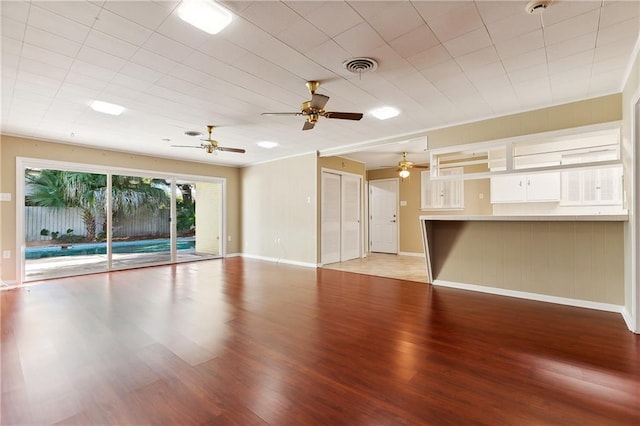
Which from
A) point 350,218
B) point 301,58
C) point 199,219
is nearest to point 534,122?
point 301,58

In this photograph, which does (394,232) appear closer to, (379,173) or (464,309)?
(379,173)

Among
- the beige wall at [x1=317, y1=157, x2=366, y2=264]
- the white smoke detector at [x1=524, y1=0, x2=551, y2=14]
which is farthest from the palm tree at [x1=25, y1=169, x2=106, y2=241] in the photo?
the white smoke detector at [x1=524, y1=0, x2=551, y2=14]

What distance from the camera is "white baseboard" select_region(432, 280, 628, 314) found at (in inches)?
136

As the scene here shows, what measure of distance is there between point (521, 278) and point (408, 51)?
3.38 meters

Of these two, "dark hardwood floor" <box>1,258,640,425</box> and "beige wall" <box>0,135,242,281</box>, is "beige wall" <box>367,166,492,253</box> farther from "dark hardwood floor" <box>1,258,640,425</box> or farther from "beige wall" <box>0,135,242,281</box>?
"beige wall" <box>0,135,242,281</box>

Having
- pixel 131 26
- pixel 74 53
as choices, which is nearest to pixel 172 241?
pixel 74 53

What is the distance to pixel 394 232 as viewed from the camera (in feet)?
28.0

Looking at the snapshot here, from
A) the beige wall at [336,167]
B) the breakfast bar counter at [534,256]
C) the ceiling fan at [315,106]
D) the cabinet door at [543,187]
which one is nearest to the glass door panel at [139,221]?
the beige wall at [336,167]

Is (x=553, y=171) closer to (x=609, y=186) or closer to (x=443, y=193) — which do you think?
(x=609, y=186)

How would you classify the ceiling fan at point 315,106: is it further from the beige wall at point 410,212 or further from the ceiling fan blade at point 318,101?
the beige wall at point 410,212

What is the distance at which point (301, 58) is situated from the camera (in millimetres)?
2713

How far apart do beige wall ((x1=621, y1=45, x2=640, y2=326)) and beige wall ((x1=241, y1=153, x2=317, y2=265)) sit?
4830 millimetres

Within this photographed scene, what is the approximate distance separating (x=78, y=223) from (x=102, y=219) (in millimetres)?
390

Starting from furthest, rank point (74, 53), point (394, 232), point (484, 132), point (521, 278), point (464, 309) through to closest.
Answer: point (394, 232)
point (484, 132)
point (521, 278)
point (464, 309)
point (74, 53)
